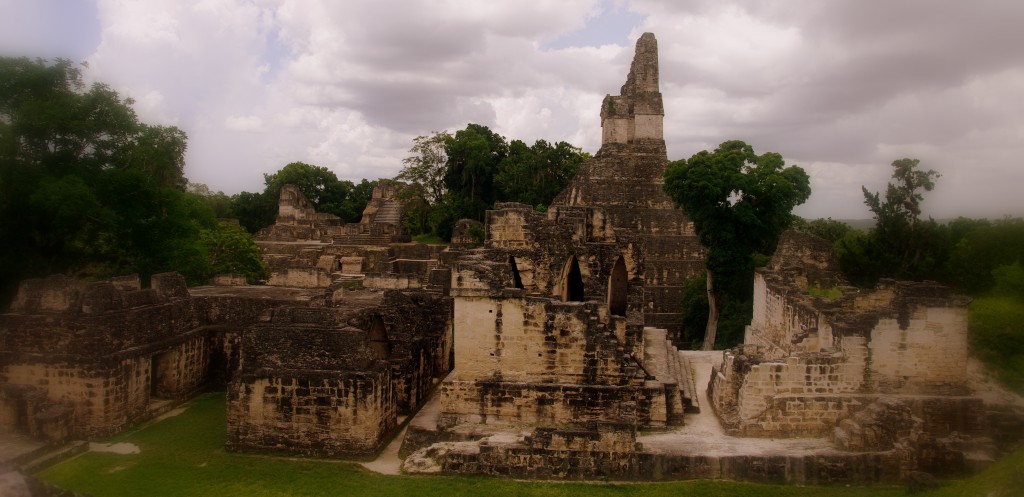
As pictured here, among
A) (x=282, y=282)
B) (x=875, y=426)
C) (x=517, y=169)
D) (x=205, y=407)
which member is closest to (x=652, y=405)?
(x=875, y=426)

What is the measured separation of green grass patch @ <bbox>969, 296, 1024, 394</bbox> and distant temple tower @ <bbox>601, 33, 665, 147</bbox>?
21.8m

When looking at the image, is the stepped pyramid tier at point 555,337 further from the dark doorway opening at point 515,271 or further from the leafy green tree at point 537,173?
the leafy green tree at point 537,173

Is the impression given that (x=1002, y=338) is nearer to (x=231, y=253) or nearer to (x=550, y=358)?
(x=550, y=358)

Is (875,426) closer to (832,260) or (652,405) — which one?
(652,405)

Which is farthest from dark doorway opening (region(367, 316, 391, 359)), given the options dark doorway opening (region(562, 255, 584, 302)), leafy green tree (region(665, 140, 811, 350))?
leafy green tree (region(665, 140, 811, 350))

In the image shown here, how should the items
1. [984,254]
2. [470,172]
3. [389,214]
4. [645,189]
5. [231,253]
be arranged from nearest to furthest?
[984,254] → [231,253] → [645,189] → [470,172] → [389,214]

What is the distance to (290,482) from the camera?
11453mm

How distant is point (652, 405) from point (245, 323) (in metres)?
11.3

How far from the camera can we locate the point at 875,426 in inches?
451

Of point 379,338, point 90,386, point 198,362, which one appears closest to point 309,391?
point 379,338

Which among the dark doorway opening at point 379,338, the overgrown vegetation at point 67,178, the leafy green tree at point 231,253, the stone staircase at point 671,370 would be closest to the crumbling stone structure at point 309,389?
the dark doorway opening at point 379,338

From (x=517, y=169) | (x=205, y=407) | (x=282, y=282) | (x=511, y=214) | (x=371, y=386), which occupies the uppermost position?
(x=517, y=169)

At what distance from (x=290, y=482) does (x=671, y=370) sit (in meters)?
8.56

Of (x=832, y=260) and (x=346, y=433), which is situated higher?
(x=832, y=260)
